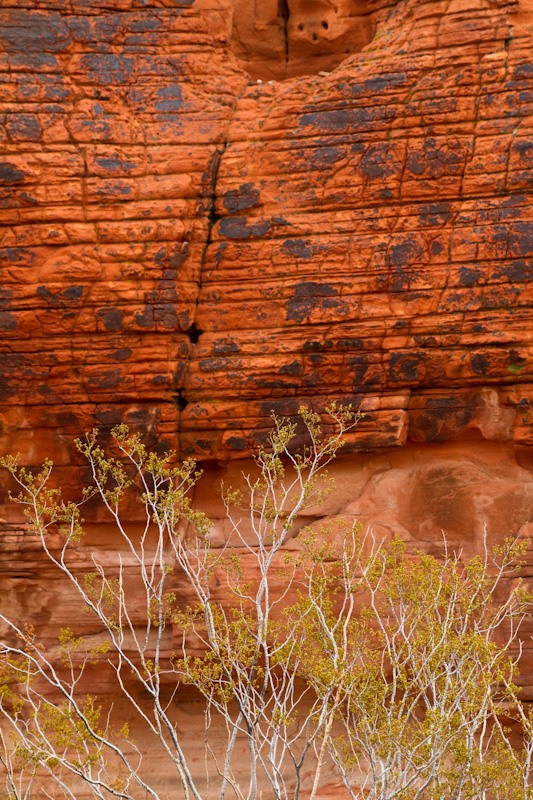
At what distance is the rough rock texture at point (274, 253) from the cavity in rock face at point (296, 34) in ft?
2.91

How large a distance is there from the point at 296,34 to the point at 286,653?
27.0ft

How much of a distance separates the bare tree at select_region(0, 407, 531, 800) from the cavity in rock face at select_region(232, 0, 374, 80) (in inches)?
203

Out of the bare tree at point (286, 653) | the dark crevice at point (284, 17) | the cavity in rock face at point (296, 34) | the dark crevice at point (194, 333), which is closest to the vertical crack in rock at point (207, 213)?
the dark crevice at point (194, 333)

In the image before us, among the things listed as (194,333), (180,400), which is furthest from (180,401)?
(194,333)

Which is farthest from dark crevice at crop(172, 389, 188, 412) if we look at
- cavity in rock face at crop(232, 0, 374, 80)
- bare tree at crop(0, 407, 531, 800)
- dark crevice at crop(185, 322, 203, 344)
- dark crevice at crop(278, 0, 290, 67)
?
dark crevice at crop(278, 0, 290, 67)

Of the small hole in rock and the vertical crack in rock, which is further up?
the vertical crack in rock

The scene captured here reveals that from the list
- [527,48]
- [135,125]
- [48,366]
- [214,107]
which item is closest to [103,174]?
[135,125]

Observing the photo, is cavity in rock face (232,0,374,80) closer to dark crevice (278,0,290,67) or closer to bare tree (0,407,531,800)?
dark crevice (278,0,290,67)

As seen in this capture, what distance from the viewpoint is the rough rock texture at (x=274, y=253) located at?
9.95 meters

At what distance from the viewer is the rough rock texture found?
995 cm

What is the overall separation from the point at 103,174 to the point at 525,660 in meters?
7.76

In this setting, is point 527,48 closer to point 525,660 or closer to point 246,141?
point 246,141

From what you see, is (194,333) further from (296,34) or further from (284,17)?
(284,17)

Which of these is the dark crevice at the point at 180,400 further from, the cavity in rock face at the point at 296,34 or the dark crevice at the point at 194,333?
the cavity in rock face at the point at 296,34
